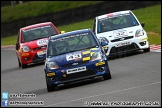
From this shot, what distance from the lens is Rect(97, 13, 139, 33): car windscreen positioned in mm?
20281

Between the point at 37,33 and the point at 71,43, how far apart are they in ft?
25.9

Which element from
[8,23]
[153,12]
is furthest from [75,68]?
[8,23]

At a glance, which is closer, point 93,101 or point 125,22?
point 93,101

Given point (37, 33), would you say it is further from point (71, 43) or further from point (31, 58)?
point (71, 43)

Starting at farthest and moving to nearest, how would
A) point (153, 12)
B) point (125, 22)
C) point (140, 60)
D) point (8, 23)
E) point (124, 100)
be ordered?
point (8, 23) < point (153, 12) < point (125, 22) < point (140, 60) < point (124, 100)

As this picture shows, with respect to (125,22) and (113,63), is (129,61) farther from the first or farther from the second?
(125,22)

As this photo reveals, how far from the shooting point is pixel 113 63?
18.1 m

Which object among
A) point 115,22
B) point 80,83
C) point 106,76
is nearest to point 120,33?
point 115,22

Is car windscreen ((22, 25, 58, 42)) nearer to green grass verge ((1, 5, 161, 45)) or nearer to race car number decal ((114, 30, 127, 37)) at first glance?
race car number decal ((114, 30, 127, 37))

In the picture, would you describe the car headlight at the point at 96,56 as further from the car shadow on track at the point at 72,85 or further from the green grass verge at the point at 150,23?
the green grass verge at the point at 150,23

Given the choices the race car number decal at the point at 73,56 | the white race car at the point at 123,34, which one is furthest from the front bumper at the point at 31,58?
the race car number decal at the point at 73,56

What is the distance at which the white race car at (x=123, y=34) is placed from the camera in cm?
1931

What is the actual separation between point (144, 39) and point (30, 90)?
6.43 m

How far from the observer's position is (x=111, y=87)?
12375 millimetres
